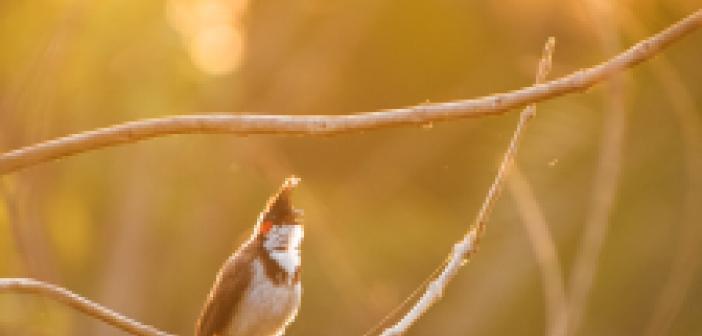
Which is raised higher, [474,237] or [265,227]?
[474,237]

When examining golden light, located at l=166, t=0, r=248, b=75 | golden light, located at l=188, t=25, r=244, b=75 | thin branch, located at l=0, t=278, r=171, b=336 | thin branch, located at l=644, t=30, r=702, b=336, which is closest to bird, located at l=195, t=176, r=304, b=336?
thin branch, located at l=0, t=278, r=171, b=336

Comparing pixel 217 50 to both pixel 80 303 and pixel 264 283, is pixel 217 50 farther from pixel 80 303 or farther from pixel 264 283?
pixel 80 303

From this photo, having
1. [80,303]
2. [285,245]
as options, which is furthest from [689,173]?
[80,303]

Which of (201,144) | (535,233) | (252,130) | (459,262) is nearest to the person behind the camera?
(252,130)

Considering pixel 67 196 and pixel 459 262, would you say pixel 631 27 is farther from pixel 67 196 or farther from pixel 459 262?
pixel 67 196

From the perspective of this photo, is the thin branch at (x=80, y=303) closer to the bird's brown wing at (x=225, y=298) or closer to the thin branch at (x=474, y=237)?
the thin branch at (x=474, y=237)

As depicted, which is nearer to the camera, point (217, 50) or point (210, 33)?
point (210, 33)

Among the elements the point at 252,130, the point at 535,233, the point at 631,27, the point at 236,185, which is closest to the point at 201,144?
the point at 236,185
